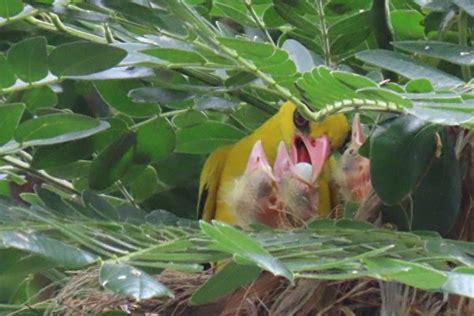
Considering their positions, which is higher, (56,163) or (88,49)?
(88,49)

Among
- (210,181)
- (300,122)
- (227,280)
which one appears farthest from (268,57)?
(210,181)

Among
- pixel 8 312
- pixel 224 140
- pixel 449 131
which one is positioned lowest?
pixel 8 312

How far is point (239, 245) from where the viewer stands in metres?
0.76

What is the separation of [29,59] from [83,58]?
2.5 inches

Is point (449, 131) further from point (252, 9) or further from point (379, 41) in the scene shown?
point (252, 9)

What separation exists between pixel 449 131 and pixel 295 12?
0.24 metres

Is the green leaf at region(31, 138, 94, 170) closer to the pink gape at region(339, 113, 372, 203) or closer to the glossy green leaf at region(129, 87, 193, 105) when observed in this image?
the glossy green leaf at region(129, 87, 193, 105)

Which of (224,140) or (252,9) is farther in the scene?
(224,140)

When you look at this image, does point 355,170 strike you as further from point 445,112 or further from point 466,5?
point 445,112

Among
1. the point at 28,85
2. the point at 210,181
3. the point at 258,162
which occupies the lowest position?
the point at 210,181

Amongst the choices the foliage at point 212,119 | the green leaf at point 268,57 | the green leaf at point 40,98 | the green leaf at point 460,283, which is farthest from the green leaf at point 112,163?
the green leaf at point 460,283

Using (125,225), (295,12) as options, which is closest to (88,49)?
(125,225)

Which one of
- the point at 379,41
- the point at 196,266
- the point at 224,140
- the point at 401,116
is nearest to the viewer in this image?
the point at 196,266

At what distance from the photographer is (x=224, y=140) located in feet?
4.43
